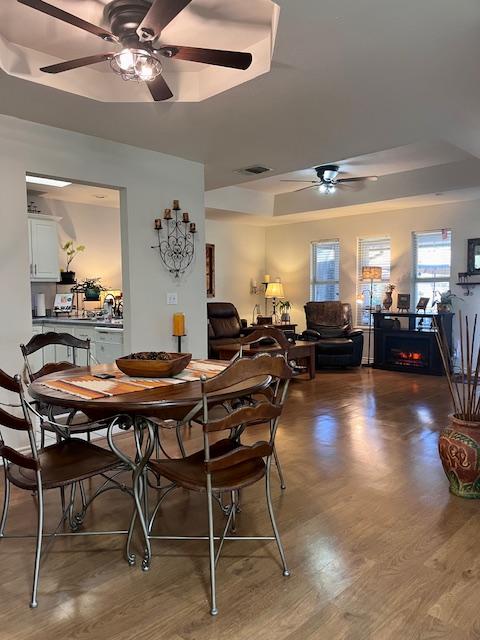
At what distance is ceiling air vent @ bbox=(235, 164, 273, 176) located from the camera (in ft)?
16.1

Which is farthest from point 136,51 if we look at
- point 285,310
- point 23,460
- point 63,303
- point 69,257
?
point 285,310

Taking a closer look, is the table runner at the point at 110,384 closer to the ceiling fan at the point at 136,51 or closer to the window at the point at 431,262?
the ceiling fan at the point at 136,51

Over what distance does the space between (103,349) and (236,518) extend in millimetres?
2519

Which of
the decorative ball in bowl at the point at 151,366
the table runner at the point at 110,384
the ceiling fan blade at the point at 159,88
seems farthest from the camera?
the ceiling fan blade at the point at 159,88

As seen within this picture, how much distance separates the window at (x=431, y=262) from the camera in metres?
7.26

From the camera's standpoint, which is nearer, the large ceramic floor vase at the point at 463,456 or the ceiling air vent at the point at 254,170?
the large ceramic floor vase at the point at 463,456

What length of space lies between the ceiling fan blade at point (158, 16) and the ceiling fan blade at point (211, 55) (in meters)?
0.15

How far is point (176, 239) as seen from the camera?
462cm

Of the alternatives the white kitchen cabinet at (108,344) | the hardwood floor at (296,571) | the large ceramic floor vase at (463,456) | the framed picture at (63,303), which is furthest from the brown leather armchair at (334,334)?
the large ceramic floor vase at (463,456)

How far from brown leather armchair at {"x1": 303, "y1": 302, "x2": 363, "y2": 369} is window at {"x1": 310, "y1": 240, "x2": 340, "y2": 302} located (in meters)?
0.68

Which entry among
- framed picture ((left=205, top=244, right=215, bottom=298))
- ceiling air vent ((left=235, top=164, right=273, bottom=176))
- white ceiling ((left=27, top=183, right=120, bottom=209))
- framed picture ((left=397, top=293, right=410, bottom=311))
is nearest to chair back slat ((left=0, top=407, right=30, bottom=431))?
ceiling air vent ((left=235, top=164, right=273, bottom=176))

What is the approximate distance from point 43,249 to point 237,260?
11.7ft

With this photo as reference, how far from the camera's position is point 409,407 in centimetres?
508

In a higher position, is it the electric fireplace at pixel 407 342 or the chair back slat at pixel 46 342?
the chair back slat at pixel 46 342
